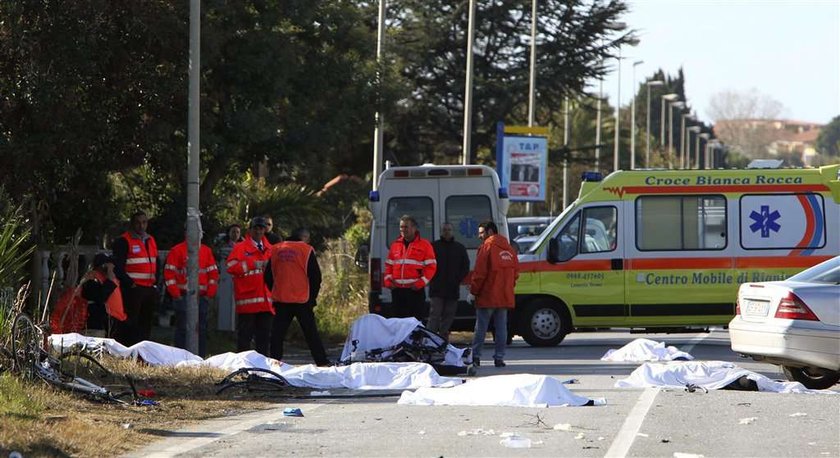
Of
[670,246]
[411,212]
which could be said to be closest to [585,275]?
[670,246]

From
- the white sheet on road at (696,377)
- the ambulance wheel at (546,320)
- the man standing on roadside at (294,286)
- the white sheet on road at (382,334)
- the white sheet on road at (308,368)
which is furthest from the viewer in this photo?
the ambulance wheel at (546,320)

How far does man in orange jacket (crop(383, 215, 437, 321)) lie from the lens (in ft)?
58.2

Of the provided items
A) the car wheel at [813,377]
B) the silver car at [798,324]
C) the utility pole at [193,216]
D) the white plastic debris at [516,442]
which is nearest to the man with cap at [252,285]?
the utility pole at [193,216]

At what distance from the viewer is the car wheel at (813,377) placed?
14.6m

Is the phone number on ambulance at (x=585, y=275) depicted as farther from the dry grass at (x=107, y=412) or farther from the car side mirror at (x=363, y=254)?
the dry grass at (x=107, y=412)

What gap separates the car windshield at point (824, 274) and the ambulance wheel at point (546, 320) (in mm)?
6437

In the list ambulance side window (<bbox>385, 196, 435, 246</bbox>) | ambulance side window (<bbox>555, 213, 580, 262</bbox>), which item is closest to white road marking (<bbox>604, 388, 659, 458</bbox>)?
ambulance side window (<bbox>555, 213, 580, 262</bbox>)

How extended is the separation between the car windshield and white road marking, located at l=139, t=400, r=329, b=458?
15.9ft

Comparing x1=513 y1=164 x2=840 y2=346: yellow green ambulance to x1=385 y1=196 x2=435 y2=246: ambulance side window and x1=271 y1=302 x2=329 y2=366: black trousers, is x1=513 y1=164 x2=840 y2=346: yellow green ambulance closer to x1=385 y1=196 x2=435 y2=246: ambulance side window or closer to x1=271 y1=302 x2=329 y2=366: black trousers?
x1=385 y1=196 x2=435 y2=246: ambulance side window

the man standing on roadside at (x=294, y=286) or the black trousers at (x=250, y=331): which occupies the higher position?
the man standing on roadside at (x=294, y=286)

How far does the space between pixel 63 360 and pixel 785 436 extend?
660 centimetres

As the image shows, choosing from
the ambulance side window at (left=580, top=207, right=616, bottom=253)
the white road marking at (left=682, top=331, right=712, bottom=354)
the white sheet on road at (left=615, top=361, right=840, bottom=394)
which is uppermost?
the ambulance side window at (left=580, top=207, right=616, bottom=253)

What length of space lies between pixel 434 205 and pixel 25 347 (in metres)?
9.33

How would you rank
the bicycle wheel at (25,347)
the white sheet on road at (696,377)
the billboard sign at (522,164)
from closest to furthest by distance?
the bicycle wheel at (25,347), the white sheet on road at (696,377), the billboard sign at (522,164)
